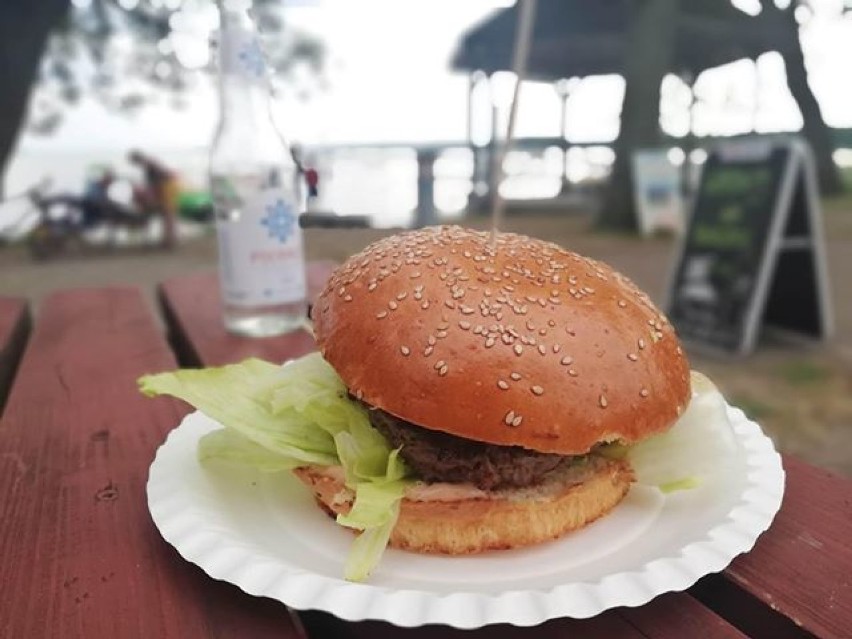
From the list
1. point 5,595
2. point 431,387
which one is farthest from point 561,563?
point 5,595

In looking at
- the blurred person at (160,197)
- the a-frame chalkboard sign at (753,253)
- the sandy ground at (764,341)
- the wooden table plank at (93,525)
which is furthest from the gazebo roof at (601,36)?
the wooden table plank at (93,525)

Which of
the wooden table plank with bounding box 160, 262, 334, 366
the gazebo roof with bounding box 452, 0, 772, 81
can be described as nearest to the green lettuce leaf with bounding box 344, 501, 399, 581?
the wooden table plank with bounding box 160, 262, 334, 366

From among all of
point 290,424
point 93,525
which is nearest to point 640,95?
point 290,424

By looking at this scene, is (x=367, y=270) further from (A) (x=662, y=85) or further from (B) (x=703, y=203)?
(A) (x=662, y=85)

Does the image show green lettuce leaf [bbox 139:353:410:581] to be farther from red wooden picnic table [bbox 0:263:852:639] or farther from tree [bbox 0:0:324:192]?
tree [bbox 0:0:324:192]

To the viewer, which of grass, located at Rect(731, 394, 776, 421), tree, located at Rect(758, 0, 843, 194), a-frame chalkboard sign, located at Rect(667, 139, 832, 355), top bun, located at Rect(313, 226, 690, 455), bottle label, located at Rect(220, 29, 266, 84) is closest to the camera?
top bun, located at Rect(313, 226, 690, 455)

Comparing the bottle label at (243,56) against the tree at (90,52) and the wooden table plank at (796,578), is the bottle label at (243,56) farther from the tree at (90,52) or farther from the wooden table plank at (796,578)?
the tree at (90,52)

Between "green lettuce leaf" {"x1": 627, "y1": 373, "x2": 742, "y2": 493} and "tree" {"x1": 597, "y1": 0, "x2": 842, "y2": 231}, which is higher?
"tree" {"x1": 597, "y1": 0, "x2": 842, "y2": 231}

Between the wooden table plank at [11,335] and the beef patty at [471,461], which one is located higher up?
the beef patty at [471,461]
